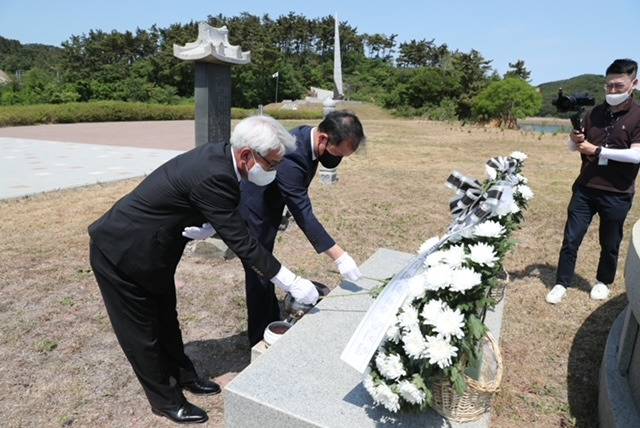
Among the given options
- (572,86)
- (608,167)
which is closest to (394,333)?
(608,167)

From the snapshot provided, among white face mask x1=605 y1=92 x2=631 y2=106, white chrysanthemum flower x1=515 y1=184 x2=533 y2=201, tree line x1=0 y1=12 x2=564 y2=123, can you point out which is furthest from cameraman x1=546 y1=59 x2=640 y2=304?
tree line x1=0 y1=12 x2=564 y2=123

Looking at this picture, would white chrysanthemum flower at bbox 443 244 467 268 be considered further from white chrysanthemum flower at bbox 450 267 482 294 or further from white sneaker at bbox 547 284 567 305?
white sneaker at bbox 547 284 567 305

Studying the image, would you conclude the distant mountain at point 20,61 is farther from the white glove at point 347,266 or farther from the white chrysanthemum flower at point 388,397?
the white chrysanthemum flower at point 388,397

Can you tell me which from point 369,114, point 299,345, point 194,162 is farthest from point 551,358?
point 369,114

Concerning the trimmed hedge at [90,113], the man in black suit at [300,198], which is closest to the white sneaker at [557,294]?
the man in black suit at [300,198]

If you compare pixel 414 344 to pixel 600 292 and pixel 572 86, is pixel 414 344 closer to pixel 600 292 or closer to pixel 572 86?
pixel 600 292

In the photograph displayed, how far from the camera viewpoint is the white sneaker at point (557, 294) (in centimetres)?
348

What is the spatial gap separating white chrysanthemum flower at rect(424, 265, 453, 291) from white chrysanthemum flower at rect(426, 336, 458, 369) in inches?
6.5

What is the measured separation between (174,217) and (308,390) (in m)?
0.87

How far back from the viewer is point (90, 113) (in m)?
21.9

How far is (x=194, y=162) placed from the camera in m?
1.83

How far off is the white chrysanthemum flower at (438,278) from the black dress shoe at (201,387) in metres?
1.47

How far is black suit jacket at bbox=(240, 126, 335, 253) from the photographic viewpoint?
7.61 ft

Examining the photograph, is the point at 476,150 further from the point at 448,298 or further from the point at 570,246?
the point at 448,298
